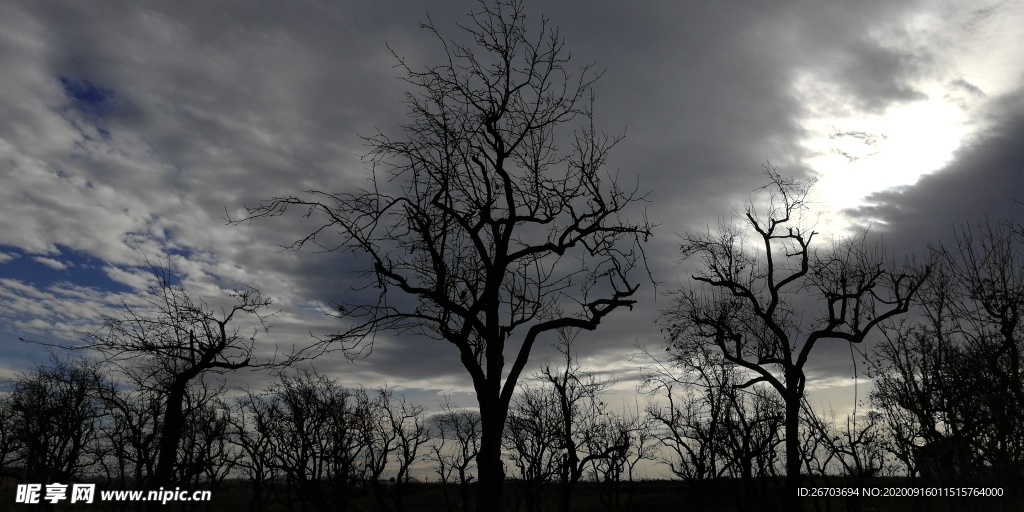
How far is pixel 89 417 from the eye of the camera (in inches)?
1388

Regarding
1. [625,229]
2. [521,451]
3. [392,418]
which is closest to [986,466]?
[625,229]

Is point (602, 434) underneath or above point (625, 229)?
underneath

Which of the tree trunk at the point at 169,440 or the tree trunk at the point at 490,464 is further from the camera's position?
the tree trunk at the point at 169,440

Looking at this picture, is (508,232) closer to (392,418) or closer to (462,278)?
(462,278)

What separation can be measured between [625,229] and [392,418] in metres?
29.0

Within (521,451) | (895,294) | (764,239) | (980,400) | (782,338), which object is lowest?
(521,451)

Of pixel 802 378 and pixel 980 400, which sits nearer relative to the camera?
pixel 980 400

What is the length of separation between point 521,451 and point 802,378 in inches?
738

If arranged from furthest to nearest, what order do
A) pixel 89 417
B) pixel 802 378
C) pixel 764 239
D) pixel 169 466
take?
pixel 89 417, pixel 764 239, pixel 802 378, pixel 169 466

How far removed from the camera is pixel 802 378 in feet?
66.3

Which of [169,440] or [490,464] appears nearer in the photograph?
[490,464]

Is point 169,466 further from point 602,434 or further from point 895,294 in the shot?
point 602,434

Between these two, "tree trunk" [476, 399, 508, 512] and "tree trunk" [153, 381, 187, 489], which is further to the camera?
"tree trunk" [153, 381, 187, 489]

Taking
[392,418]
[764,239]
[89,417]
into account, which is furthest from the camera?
[392,418]
